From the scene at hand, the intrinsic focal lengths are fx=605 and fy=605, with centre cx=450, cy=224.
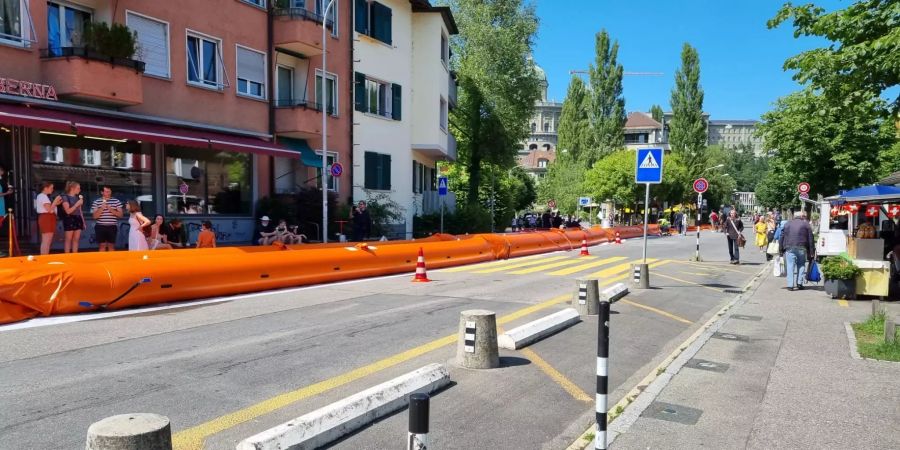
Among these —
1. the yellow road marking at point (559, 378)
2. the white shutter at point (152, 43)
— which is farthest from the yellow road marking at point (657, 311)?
the white shutter at point (152, 43)

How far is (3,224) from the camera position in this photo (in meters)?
13.3

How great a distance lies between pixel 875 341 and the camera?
7.96 metres

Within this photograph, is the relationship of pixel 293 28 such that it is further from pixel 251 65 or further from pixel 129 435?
pixel 129 435

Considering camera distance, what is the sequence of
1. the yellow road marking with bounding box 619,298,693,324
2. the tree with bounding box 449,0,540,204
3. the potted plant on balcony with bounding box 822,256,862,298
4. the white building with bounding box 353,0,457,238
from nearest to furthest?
the yellow road marking with bounding box 619,298,693,324 < the potted plant on balcony with bounding box 822,256,862,298 < the white building with bounding box 353,0,457,238 < the tree with bounding box 449,0,540,204

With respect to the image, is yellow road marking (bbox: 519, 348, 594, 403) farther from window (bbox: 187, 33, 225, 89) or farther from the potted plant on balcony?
window (bbox: 187, 33, 225, 89)

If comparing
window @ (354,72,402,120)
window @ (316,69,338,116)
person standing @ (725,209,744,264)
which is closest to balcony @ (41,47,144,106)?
window @ (316,69,338,116)

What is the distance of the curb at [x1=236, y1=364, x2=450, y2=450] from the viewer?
12.5 ft

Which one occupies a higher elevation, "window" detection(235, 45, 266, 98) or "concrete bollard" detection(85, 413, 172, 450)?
"window" detection(235, 45, 266, 98)

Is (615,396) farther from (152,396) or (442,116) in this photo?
(442,116)

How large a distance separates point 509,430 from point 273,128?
62.8ft

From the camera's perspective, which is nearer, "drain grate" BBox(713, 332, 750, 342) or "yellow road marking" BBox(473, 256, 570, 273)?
"drain grate" BBox(713, 332, 750, 342)

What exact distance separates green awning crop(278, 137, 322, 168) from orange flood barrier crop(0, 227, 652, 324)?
25.3ft

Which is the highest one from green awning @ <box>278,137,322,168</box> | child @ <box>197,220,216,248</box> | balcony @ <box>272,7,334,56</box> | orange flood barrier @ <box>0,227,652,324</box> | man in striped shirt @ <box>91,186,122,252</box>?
balcony @ <box>272,7,334,56</box>

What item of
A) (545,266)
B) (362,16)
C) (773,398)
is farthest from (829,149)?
(773,398)
